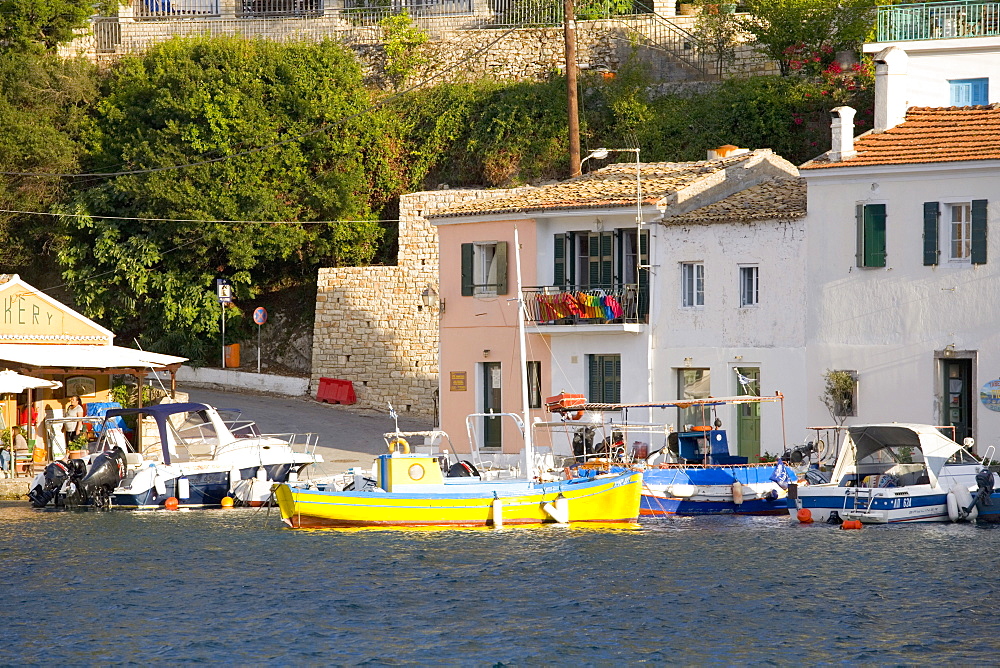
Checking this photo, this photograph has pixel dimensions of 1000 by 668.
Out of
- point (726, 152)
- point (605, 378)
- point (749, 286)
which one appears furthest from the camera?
point (726, 152)

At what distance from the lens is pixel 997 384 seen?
108 ft

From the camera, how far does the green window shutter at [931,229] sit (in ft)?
111

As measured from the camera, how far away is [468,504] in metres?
29.7

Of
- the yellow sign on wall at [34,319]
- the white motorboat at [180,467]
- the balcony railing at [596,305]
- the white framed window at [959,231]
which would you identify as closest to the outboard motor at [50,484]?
the white motorboat at [180,467]

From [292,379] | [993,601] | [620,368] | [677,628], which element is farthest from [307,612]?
[292,379]

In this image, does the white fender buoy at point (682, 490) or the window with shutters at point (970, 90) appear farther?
the window with shutters at point (970, 90)

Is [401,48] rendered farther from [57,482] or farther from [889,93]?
[57,482]

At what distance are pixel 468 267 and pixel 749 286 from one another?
7391mm

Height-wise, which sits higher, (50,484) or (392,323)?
(392,323)

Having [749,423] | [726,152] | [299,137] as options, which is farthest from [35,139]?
[749,423]

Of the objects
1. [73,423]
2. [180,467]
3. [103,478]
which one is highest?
[73,423]

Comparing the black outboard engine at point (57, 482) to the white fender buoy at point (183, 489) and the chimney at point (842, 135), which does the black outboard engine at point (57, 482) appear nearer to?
the white fender buoy at point (183, 489)

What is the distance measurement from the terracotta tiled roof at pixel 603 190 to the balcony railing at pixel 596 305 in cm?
202

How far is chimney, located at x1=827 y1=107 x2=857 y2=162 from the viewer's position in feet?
114
